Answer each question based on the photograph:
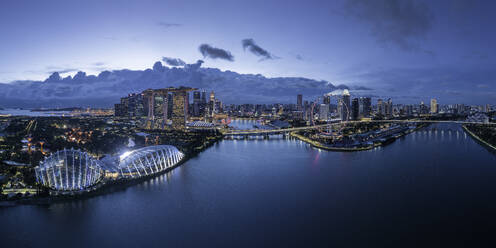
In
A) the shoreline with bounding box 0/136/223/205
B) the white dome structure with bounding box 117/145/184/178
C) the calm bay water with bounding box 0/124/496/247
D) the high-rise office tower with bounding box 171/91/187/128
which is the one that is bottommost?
the calm bay water with bounding box 0/124/496/247

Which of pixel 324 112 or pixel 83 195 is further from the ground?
pixel 324 112

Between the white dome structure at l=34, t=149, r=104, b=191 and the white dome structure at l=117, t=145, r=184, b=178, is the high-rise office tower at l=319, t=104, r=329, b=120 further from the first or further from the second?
the white dome structure at l=34, t=149, r=104, b=191

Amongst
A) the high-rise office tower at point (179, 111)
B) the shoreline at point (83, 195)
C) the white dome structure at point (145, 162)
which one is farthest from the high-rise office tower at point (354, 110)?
the shoreline at point (83, 195)

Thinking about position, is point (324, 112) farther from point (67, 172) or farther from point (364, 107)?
point (67, 172)

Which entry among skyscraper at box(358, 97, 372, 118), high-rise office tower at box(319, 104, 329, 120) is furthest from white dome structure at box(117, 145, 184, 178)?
skyscraper at box(358, 97, 372, 118)

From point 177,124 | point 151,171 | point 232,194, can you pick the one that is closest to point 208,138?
point 177,124

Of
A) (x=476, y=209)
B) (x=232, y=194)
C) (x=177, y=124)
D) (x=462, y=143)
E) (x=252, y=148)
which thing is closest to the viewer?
(x=476, y=209)

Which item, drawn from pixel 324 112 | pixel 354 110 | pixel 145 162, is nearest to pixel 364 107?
pixel 354 110

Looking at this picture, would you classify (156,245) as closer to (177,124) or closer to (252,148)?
(252,148)

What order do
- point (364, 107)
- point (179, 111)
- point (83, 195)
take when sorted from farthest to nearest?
point (364, 107) → point (179, 111) → point (83, 195)
